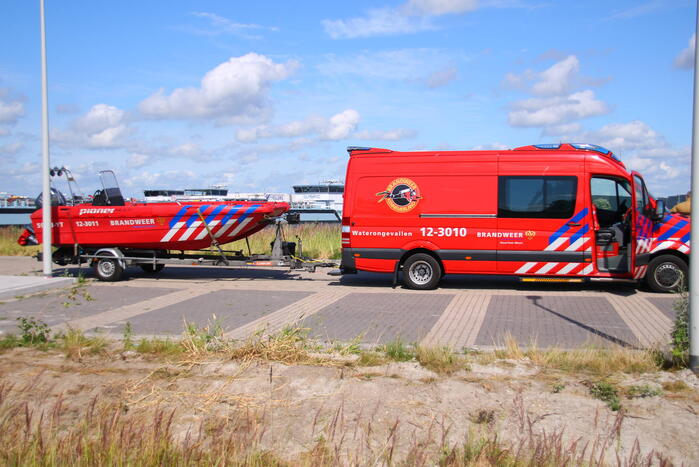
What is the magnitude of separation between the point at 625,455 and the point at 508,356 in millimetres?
2237

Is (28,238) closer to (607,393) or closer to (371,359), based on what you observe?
(371,359)

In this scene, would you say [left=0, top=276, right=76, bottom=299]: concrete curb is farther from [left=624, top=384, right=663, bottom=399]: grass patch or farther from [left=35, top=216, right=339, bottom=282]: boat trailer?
[left=624, top=384, right=663, bottom=399]: grass patch

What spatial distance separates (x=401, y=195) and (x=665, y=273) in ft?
17.0

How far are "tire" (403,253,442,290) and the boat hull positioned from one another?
318 centimetres

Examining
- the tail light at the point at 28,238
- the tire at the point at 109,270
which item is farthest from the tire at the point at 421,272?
the tail light at the point at 28,238

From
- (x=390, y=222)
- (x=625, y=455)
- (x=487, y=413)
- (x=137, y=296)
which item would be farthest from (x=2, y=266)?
(x=625, y=455)

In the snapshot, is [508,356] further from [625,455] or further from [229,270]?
[229,270]

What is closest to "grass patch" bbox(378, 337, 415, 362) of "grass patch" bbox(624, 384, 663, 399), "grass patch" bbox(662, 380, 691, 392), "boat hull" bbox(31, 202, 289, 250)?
"grass patch" bbox(624, 384, 663, 399)

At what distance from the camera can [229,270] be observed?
16719 mm

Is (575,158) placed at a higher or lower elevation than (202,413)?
higher

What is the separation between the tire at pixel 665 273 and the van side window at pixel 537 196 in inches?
73.5

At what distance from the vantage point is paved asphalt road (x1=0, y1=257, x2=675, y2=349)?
8516 millimetres

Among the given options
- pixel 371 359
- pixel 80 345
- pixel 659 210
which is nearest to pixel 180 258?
pixel 80 345

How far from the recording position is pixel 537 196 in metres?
12.1
